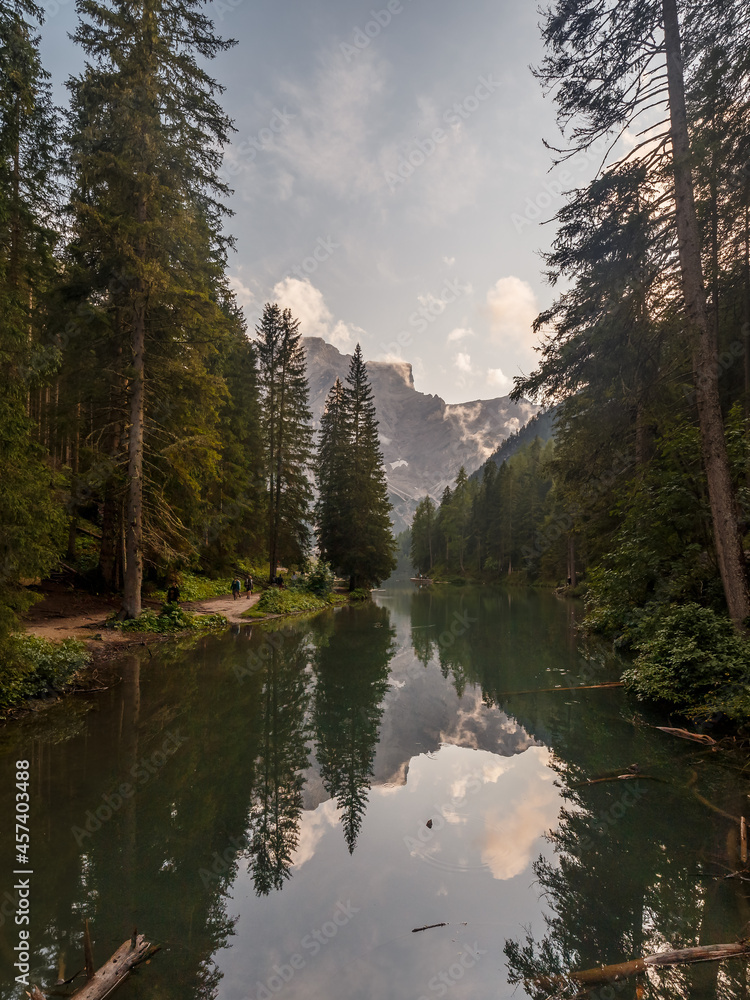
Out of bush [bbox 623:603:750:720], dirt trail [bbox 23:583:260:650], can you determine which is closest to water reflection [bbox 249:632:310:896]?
dirt trail [bbox 23:583:260:650]

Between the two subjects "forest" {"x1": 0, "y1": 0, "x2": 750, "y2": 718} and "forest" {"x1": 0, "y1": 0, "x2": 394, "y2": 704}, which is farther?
"forest" {"x1": 0, "y1": 0, "x2": 394, "y2": 704}

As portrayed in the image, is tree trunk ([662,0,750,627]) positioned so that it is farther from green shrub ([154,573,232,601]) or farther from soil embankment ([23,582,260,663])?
green shrub ([154,573,232,601])

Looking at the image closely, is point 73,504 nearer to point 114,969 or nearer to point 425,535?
point 114,969

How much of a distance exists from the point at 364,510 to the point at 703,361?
32.3 m

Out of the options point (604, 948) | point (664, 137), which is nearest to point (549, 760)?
point (604, 948)

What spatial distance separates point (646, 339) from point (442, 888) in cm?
1046

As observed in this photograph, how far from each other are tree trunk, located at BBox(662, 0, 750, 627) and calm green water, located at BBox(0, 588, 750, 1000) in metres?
3.17

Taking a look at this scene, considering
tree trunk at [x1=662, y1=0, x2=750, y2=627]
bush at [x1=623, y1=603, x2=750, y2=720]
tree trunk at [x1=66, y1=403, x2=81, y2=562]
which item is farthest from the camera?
tree trunk at [x1=66, y1=403, x2=81, y2=562]

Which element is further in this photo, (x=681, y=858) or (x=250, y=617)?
(x=250, y=617)

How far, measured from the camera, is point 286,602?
95.8ft

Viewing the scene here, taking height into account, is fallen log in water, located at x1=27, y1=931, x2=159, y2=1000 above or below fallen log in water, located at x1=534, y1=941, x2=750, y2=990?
above

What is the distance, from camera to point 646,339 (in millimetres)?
10664

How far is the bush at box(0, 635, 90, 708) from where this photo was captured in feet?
30.0

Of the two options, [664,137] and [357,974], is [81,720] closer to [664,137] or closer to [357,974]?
[357,974]
